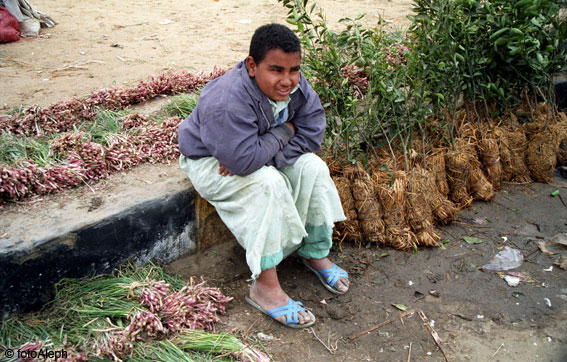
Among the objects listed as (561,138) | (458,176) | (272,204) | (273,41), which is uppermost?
(273,41)

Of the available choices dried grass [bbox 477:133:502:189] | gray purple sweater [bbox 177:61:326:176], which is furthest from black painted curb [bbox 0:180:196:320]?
dried grass [bbox 477:133:502:189]

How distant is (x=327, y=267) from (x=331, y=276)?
0.07 m

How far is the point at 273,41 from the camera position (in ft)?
7.95

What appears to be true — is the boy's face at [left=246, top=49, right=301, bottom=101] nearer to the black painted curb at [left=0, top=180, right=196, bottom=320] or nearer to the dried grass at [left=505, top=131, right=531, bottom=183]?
the black painted curb at [left=0, top=180, right=196, bottom=320]

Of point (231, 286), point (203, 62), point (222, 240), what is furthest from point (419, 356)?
point (203, 62)

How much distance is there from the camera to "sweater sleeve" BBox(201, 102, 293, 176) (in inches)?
95.7

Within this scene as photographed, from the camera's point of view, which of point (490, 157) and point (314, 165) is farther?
point (490, 157)

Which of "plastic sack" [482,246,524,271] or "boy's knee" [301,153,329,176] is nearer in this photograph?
"boy's knee" [301,153,329,176]

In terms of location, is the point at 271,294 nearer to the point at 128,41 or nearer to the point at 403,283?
the point at 403,283

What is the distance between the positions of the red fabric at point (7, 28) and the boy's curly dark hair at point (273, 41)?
4629 mm

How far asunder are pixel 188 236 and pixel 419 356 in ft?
4.94

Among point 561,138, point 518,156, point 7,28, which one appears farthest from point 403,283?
point 7,28

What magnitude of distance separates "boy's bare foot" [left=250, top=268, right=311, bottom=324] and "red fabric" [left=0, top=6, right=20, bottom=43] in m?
4.88

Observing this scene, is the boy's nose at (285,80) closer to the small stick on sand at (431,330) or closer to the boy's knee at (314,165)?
the boy's knee at (314,165)
